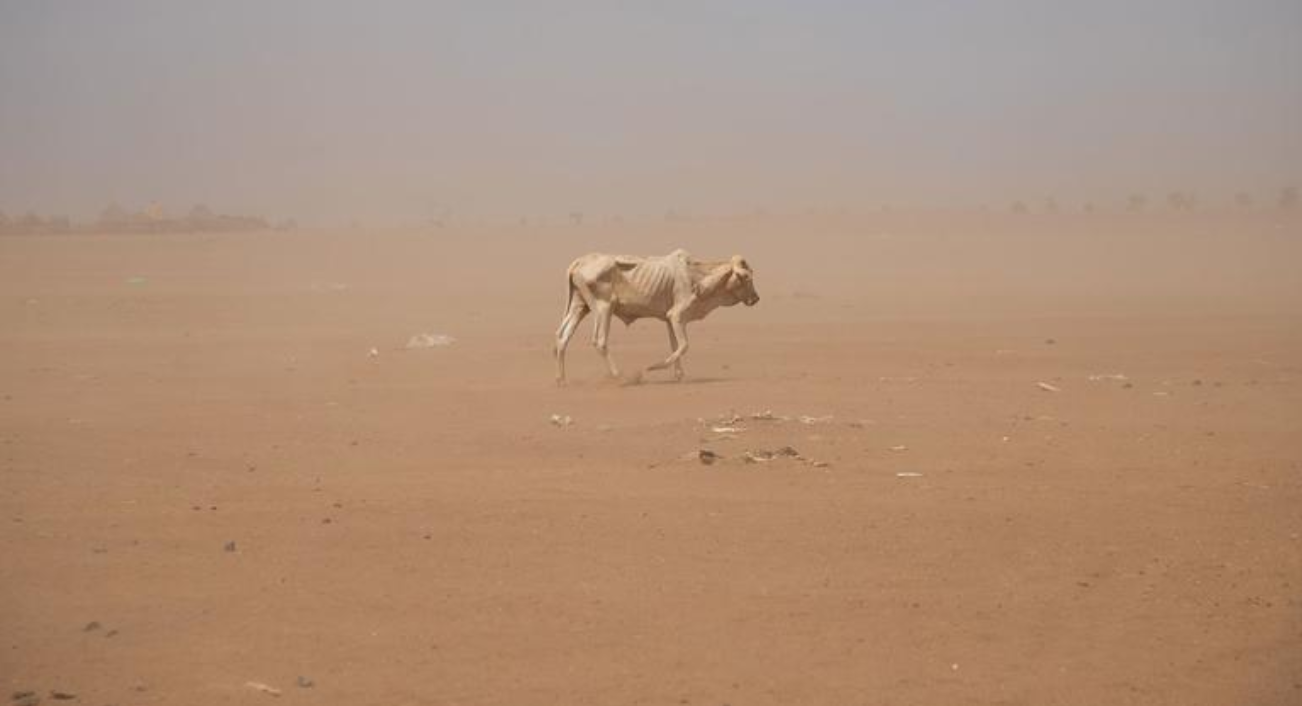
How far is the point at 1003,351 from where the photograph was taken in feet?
72.9

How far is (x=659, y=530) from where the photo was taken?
9188 millimetres

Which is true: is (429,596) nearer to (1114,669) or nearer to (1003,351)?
(1114,669)

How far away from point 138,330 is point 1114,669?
82.4 ft

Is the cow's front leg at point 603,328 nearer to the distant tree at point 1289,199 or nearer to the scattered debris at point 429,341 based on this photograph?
the scattered debris at point 429,341

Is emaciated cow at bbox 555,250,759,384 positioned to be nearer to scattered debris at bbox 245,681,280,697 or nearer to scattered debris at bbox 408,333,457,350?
scattered debris at bbox 408,333,457,350

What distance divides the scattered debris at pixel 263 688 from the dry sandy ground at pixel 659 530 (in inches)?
1.4

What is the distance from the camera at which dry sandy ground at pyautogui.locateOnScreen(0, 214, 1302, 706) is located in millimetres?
6820

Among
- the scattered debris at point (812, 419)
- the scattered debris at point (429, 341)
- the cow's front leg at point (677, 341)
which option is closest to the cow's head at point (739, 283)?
the cow's front leg at point (677, 341)

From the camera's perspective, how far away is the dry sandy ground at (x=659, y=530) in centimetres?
682

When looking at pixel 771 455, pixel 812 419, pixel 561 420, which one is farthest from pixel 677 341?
pixel 771 455

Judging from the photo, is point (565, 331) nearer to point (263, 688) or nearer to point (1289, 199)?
point (263, 688)

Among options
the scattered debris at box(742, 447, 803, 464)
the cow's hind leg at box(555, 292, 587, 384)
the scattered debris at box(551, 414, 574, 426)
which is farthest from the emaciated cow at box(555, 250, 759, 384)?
the scattered debris at box(742, 447, 803, 464)

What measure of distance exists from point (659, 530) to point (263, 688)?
3.27 m

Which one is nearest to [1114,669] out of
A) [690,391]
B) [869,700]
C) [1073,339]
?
[869,700]
